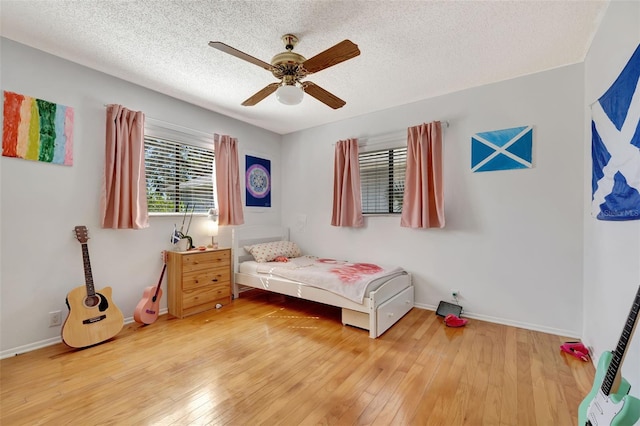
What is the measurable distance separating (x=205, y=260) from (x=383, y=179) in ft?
8.41

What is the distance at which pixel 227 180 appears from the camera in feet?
12.6

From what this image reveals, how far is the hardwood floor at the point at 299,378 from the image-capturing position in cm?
162

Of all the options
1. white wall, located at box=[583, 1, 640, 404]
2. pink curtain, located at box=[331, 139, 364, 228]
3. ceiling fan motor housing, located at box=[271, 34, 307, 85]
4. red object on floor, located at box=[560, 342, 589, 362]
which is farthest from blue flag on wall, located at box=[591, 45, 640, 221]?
pink curtain, located at box=[331, 139, 364, 228]

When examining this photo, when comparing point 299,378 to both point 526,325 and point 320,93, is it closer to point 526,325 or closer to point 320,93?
point 320,93

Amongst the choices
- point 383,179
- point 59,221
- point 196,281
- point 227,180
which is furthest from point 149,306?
point 383,179

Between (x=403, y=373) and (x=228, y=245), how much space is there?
285 cm

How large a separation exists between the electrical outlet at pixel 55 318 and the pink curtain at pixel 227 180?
1.81 metres

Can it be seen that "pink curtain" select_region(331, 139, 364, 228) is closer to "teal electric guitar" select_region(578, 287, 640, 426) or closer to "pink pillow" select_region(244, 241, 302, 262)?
"pink pillow" select_region(244, 241, 302, 262)

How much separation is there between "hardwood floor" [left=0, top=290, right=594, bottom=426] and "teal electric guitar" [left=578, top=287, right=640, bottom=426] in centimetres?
59

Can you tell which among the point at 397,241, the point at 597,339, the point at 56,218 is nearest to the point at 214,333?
the point at 56,218

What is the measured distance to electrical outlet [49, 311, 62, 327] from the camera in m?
2.47

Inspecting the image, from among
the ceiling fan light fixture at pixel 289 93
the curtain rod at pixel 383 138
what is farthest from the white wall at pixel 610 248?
the ceiling fan light fixture at pixel 289 93

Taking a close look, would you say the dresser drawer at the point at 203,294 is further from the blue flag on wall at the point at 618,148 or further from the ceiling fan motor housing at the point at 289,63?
the blue flag on wall at the point at 618,148

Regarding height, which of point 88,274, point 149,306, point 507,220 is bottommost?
point 149,306
